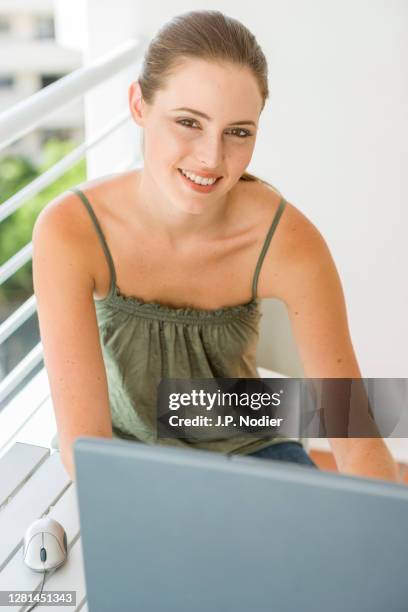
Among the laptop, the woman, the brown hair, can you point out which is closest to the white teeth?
the woman

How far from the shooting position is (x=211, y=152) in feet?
4.31

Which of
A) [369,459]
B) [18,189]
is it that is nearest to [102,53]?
[369,459]

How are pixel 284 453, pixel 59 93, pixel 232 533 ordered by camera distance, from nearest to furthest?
1. pixel 232 533
2. pixel 284 453
3. pixel 59 93

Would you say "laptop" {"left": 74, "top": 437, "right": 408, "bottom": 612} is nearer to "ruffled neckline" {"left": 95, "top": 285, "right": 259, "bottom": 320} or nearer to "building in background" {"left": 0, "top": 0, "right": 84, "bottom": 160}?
"ruffled neckline" {"left": 95, "top": 285, "right": 259, "bottom": 320}

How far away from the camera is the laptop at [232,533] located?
0.65 meters

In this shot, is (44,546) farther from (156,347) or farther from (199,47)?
(199,47)

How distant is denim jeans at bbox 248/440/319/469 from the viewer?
5.31ft

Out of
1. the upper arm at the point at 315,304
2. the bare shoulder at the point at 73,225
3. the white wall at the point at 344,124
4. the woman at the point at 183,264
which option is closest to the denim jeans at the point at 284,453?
the woman at the point at 183,264

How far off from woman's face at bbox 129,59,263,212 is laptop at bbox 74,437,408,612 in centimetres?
74

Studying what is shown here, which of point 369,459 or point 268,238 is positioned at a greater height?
point 268,238

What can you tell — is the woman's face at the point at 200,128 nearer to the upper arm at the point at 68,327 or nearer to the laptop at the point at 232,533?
the upper arm at the point at 68,327

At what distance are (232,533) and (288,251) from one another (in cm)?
91

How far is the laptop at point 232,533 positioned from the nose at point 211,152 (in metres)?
0.73

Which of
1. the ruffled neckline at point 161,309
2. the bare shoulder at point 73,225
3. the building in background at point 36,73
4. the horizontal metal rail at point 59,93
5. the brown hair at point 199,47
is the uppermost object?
the brown hair at point 199,47
